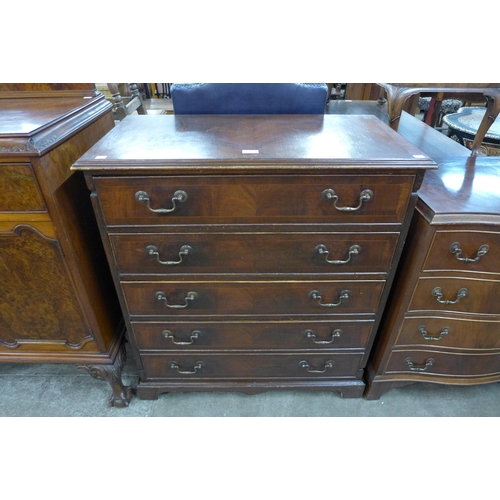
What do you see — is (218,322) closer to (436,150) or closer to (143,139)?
(143,139)

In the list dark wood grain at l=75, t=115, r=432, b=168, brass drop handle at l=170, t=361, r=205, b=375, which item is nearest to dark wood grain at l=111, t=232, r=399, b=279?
dark wood grain at l=75, t=115, r=432, b=168

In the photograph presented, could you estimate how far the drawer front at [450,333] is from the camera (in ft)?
3.90

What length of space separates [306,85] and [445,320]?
38.4 inches

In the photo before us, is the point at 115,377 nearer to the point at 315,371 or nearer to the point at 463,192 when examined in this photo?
the point at 315,371

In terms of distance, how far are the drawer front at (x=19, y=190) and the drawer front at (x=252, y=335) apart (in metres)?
0.50

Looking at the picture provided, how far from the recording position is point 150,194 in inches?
35.8

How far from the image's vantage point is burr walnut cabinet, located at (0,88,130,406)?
0.90 metres

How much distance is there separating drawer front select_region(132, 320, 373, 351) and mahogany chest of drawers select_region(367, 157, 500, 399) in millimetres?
159

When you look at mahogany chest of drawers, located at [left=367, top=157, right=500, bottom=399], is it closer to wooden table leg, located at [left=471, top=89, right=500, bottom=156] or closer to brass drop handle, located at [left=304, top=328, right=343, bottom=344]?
wooden table leg, located at [left=471, top=89, right=500, bottom=156]

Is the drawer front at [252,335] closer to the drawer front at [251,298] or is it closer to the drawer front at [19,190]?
the drawer front at [251,298]

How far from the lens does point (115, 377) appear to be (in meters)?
1.31

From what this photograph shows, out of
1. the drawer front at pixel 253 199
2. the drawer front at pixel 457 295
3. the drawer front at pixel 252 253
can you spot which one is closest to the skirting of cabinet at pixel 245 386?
the drawer front at pixel 457 295

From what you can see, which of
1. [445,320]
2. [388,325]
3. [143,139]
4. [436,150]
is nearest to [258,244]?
[143,139]

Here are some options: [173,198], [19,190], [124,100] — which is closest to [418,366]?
[173,198]
